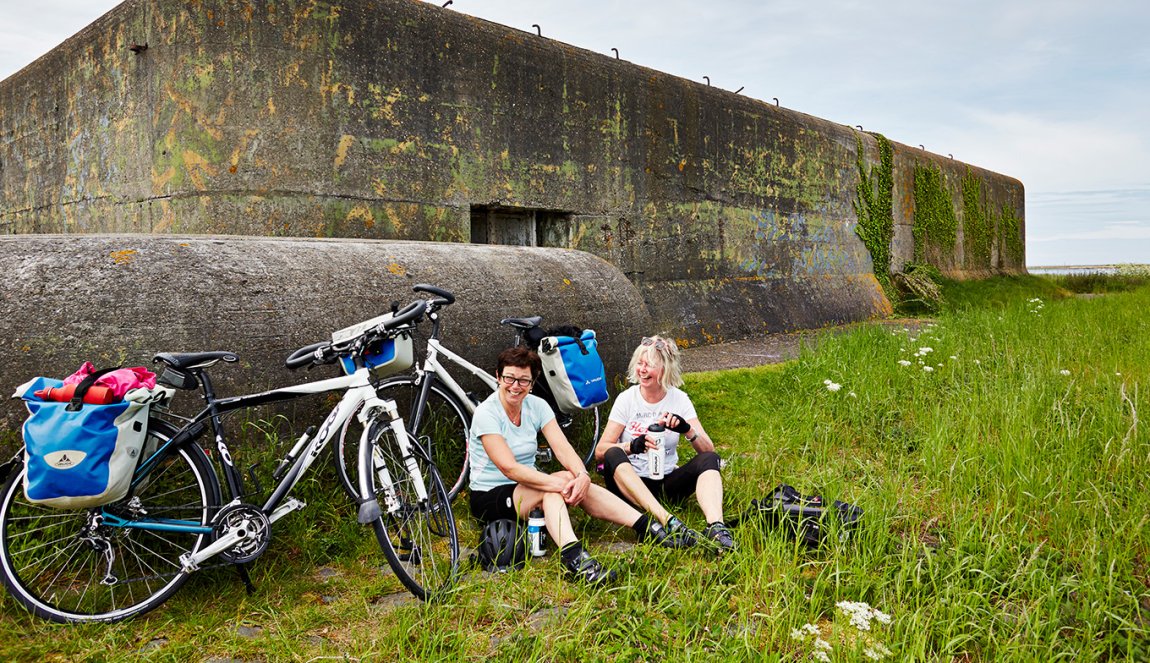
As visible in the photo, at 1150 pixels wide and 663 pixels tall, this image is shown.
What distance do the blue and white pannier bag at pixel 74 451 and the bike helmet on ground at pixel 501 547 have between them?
1.28 meters

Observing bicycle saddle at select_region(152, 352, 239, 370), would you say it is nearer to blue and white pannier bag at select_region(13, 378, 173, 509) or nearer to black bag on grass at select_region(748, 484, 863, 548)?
blue and white pannier bag at select_region(13, 378, 173, 509)

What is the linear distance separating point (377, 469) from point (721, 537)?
133 centimetres

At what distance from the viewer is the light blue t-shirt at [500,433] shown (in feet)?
11.4

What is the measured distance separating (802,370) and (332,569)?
3.92 m

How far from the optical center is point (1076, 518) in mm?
3230

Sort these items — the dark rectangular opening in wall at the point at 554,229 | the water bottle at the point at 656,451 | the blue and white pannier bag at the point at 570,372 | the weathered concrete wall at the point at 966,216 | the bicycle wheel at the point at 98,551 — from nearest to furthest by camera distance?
the bicycle wheel at the point at 98,551
the water bottle at the point at 656,451
the blue and white pannier bag at the point at 570,372
the dark rectangular opening in wall at the point at 554,229
the weathered concrete wall at the point at 966,216

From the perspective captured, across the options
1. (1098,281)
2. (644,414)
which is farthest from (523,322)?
(1098,281)

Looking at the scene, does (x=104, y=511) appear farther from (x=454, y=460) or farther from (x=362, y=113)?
(x=362, y=113)

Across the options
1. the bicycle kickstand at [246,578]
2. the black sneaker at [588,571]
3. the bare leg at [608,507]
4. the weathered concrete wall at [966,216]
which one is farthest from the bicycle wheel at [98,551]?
the weathered concrete wall at [966,216]

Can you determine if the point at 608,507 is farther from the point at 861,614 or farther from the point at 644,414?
the point at 861,614

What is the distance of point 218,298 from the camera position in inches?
137

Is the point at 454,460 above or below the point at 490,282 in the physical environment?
below

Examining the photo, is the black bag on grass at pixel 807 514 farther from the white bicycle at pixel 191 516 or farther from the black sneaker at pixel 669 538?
the white bicycle at pixel 191 516

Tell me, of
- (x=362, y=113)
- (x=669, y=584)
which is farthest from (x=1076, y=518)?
(x=362, y=113)
